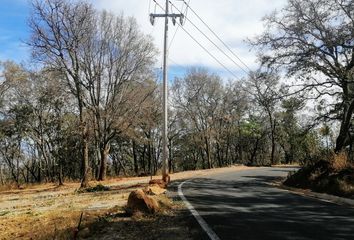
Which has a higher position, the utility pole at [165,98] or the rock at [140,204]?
the utility pole at [165,98]

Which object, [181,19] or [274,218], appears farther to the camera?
[181,19]

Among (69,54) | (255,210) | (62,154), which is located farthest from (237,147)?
(255,210)

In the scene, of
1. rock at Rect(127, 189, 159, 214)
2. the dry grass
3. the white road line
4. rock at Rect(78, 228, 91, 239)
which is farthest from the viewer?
the dry grass

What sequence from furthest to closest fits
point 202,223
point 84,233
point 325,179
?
point 325,179 → point 202,223 → point 84,233

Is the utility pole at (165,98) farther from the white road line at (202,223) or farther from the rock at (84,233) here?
the rock at (84,233)

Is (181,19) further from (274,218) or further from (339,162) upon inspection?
(274,218)

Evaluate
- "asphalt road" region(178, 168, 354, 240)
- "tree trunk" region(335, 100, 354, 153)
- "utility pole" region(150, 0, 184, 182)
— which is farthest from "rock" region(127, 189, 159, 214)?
"tree trunk" region(335, 100, 354, 153)

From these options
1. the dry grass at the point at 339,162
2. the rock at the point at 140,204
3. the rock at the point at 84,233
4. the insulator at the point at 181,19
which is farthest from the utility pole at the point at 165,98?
the rock at the point at 84,233

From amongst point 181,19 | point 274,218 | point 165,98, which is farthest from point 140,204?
point 181,19

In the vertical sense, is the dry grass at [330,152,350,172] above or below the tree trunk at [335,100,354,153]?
below

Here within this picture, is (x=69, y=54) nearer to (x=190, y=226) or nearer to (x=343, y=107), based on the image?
(x=343, y=107)

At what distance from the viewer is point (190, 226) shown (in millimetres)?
10172

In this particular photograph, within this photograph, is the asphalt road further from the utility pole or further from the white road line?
the utility pole

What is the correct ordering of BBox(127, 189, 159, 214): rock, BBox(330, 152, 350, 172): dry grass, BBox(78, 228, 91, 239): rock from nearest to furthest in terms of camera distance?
1. BBox(78, 228, 91, 239): rock
2. BBox(127, 189, 159, 214): rock
3. BBox(330, 152, 350, 172): dry grass
